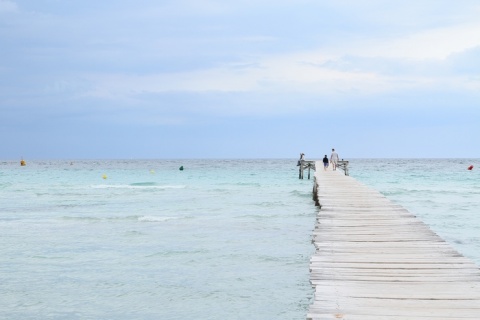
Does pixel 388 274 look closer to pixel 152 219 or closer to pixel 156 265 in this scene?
pixel 156 265

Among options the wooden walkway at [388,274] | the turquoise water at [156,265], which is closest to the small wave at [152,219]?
the turquoise water at [156,265]

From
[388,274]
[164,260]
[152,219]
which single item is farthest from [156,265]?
[152,219]

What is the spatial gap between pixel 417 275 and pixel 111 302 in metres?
4.06

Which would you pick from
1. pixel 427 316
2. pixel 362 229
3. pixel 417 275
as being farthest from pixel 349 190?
pixel 427 316

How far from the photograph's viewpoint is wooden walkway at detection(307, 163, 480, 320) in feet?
14.9

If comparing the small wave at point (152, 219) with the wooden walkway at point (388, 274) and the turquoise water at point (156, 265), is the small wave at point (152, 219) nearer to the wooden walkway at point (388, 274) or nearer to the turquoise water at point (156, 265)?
the turquoise water at point (156, 265)

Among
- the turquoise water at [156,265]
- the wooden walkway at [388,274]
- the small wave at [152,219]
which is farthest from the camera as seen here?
the small wave at [152,219]

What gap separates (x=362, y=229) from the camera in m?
9.18

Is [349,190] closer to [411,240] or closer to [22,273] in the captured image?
[411,240]

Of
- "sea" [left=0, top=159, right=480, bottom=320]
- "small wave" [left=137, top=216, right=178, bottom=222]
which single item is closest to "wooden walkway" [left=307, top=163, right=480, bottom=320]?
"sea" [left=0, top=159, right=480, bottom=320]


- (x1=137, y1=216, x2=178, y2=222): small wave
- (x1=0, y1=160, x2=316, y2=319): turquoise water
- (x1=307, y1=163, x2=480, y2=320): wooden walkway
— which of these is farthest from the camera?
(x1=137, y1=216, x2=178, y2=222): small wave

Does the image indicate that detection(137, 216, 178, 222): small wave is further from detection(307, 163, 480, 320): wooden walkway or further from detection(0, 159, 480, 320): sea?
detection(307, 163, 480, 320): wooden walkway

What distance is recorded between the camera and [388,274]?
588 cm

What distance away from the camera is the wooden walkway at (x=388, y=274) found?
4.53 metres
